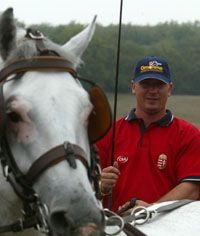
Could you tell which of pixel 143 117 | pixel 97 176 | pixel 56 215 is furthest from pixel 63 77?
pixel 143 117

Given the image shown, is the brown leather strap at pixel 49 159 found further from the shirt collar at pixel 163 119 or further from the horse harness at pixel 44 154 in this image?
the shirt collar at pixel 163 119

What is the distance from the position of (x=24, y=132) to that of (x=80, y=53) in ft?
1.91

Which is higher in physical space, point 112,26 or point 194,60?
point 112,26

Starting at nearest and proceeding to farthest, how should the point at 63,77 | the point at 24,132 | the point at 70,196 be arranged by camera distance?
1. the point at 70,196
2. the point at 24,132
3. the point at 63,77

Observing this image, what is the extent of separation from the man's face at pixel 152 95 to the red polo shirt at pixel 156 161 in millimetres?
117

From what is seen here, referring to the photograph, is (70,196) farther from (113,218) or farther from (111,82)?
(111,82)

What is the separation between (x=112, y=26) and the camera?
4562 mm

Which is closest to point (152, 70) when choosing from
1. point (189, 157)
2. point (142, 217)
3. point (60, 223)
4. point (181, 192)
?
point (189, 157)

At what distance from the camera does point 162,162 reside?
13.6ft

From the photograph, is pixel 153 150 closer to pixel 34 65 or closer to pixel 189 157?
pixel 189 157

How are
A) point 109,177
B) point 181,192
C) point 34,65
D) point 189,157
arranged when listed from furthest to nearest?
point 189,157 < point 181,192 < point 109,177 < point 34,65

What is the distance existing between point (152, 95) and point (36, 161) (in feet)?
6.87

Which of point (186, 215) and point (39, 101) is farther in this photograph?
point (186, 215)

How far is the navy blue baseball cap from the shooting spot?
4273mm
